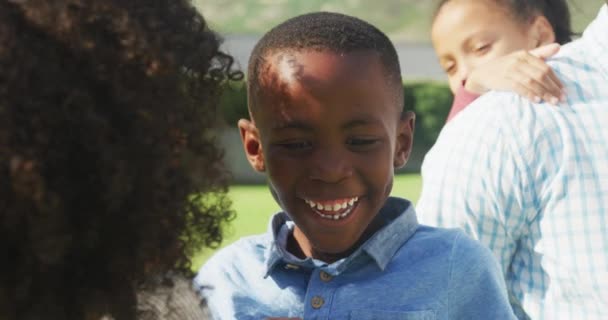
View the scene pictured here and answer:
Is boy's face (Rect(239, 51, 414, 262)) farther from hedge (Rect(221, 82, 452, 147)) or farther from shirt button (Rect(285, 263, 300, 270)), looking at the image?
hedge (Rect(221, 82, 452, 147))

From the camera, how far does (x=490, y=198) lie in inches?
110

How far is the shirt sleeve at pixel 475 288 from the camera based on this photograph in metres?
2.41

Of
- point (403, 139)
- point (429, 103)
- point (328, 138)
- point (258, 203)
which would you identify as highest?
point (328, 138)

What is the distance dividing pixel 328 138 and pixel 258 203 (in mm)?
14921

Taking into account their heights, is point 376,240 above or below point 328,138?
below

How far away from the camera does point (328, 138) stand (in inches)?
92.7

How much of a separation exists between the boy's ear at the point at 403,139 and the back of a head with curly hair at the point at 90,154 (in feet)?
3.02

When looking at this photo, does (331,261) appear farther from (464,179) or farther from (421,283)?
(464,179)

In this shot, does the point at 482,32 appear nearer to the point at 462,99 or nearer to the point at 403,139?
the point at 462,99

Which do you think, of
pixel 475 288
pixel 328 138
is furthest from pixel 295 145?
pixel 475 288

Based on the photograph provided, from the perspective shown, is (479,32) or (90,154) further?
(479,32)

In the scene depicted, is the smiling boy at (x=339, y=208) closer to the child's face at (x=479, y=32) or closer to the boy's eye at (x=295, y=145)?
the boy's eye at (x=295, y=145)

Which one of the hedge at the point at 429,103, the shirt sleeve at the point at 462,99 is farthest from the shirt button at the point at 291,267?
the hedge at the point at 429,103

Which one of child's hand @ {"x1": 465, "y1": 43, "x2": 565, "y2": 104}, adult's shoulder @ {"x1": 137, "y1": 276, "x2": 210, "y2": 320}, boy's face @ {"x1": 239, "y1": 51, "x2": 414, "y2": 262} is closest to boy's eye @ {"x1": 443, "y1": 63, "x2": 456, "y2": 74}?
child's hand @ {"x1": 465, "y1": 43, "x2": 565, "y2": 104}
